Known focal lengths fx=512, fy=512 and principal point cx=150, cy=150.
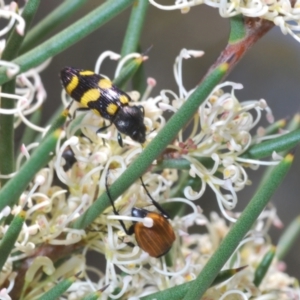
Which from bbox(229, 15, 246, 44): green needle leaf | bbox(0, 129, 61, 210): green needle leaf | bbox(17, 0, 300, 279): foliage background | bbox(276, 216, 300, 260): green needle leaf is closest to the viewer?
bbox(0, 129, 61, 210): green needle leaf

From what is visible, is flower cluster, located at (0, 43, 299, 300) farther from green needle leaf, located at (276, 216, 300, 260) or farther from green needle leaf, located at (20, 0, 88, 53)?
green needle leaf, located at (276, 216, 300, 260)

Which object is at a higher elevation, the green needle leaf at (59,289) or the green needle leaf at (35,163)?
the green needle leaf at (35,163)

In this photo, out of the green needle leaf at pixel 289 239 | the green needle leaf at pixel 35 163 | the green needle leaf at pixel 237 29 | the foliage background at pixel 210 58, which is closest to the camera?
the green needle leaf at pixel 35 163

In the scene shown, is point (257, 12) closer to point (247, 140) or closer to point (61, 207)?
point (247, 140)

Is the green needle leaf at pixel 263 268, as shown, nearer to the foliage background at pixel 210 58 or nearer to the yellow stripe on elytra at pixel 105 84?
the yellow stripe on elytra at pixel 105 84

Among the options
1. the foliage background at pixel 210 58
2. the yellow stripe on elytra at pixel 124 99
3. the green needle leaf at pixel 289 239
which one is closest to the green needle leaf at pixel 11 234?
the yellow stripe on elytra at pixel 124 99

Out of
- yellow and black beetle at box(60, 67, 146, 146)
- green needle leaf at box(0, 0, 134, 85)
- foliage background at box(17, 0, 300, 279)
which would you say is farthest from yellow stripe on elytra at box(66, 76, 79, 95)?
foliage background at box(17, 0, 300, 279)

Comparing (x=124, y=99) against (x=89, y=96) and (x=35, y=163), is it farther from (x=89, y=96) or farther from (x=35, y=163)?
(x=35, y=163)

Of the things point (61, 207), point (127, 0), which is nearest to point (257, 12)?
point (127, 0)
